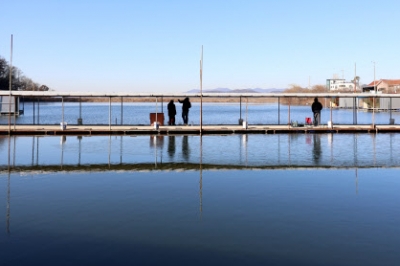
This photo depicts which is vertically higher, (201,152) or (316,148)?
(316,148)

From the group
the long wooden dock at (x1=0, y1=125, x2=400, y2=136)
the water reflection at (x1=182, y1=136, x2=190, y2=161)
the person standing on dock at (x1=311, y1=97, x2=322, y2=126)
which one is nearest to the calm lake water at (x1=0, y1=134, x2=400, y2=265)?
the water reflection at (x1=182, y1=136, x2=190, y2=161)

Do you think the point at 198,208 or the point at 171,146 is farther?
the point at 171,146

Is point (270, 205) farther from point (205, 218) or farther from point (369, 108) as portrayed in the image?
point (369, 108)

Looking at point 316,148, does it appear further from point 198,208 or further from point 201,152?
Result: point 198,208

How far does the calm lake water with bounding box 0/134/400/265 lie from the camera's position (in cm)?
888

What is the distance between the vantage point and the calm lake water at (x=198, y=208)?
8883 mm

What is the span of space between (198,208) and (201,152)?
42.9ft

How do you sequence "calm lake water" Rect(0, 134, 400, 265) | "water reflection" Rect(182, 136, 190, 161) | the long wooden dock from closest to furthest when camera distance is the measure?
"calm lake water" Rect(0, 134, 400, 265) → "water reflection" Rect(182, 136, 190, 161) → the long wooden dock

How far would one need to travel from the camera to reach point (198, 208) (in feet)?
41.2

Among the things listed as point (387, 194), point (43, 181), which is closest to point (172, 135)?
point (43, 181)

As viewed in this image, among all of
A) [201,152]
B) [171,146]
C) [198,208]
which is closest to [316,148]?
[201,152]

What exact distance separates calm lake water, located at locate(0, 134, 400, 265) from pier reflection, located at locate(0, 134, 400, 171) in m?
0.12

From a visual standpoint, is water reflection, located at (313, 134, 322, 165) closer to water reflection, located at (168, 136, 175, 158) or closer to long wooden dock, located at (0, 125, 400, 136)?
long wooden dock, located at (0, 125, 400, 136)

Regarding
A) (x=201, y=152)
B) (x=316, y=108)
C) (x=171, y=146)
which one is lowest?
(x=201, y=152)
